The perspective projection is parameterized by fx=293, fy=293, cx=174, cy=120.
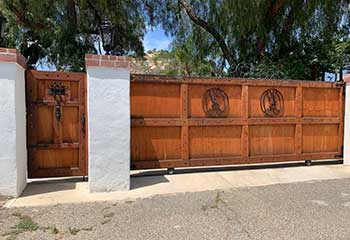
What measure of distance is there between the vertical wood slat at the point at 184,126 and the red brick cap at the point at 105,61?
141 cm

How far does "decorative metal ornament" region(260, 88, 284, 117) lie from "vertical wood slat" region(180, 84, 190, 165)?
169 centimetres

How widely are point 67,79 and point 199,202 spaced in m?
2.93

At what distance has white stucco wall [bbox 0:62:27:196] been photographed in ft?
13.6

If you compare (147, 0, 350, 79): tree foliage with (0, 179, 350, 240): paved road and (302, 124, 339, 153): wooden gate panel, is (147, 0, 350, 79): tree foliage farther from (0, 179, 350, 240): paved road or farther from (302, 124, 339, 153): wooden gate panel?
(0, 179, 350, 240): paved road

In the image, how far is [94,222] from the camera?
3488 millimetres

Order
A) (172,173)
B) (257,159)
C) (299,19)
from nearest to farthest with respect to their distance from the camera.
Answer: (172,173) < (257,159) < (299,19)

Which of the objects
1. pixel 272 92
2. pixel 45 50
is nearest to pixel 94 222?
pixel 272 92

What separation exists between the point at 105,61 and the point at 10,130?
1.70m

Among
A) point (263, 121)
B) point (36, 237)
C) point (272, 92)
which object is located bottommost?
point (36, 237)

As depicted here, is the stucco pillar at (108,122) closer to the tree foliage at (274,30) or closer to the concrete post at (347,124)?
the concrete post at (347,124)

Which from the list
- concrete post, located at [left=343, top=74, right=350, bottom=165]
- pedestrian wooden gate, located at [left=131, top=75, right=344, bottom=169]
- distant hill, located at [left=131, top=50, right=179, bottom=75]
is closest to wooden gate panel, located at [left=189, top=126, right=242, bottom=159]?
pedestrian wooden gate, located at [left=131, top=75, right=344, bottom=169]

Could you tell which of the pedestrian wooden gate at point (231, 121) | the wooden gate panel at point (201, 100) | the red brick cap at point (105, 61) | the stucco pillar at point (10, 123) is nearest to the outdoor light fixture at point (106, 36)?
the red brick cap at point (105, 61)

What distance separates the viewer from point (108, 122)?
15.2 feet

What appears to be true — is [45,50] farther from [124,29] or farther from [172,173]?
[172,173]
